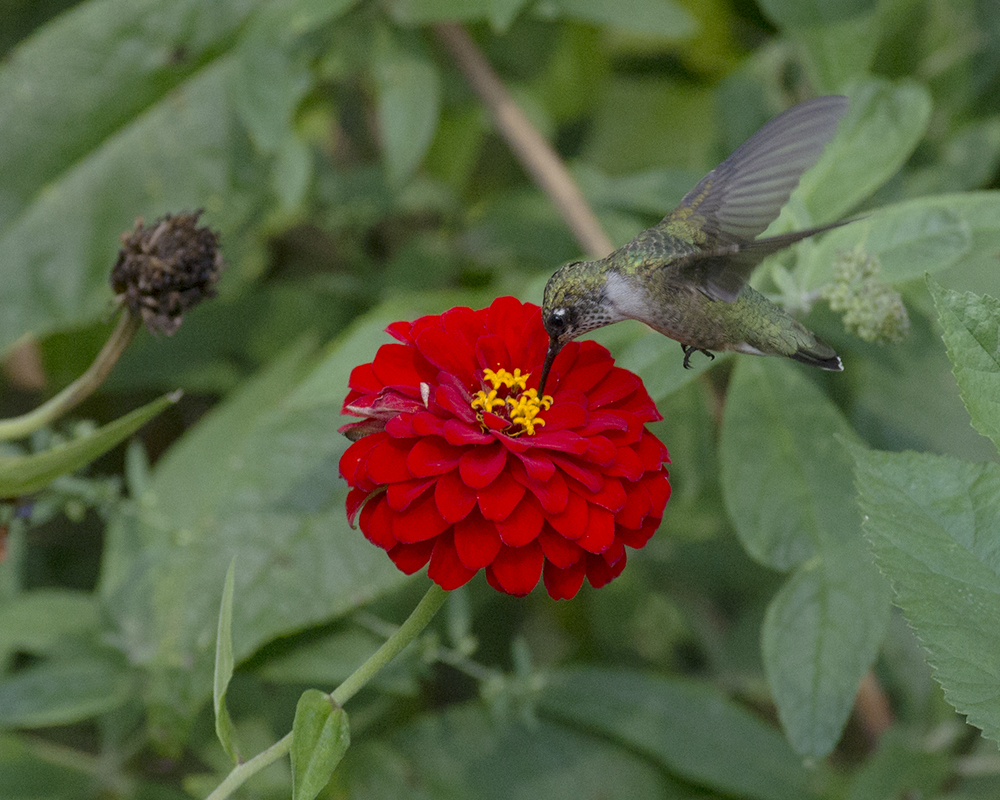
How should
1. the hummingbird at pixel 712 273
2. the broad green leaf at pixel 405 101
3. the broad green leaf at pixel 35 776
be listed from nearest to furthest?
the hummingbird at pixel 712 273, the broad green leaf at pixel 35 776, the broad green leaf at pixel 405 101

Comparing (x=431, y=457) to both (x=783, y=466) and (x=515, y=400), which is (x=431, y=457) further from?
(x=783, y=466)

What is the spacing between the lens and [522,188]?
1394 millimetres

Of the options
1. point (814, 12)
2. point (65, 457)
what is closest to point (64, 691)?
point (65, 457)

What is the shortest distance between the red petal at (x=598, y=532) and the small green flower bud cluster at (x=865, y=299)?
0.27 meters

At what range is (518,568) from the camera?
55 cm

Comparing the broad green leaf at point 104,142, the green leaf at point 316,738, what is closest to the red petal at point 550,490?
the green leaf at point 316,738

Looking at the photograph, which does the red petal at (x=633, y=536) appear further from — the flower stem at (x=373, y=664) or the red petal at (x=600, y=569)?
the flower stem at (x=373, y=664)

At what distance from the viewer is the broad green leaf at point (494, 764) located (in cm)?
105

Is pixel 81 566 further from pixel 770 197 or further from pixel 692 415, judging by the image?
pixel 770 197

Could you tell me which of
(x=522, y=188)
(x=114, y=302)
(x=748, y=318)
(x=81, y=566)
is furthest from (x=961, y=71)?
(x=81, y=566)

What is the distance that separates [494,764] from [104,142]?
88 centimetres

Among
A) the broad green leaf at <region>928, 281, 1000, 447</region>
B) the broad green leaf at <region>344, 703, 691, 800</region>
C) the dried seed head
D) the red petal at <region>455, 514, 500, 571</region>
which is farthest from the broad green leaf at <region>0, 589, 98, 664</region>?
the broad green leaf at <region>928, 281, 1000, 447</region>

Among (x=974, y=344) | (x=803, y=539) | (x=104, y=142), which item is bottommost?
(x=803, y=539)

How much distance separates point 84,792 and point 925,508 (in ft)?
2.94
